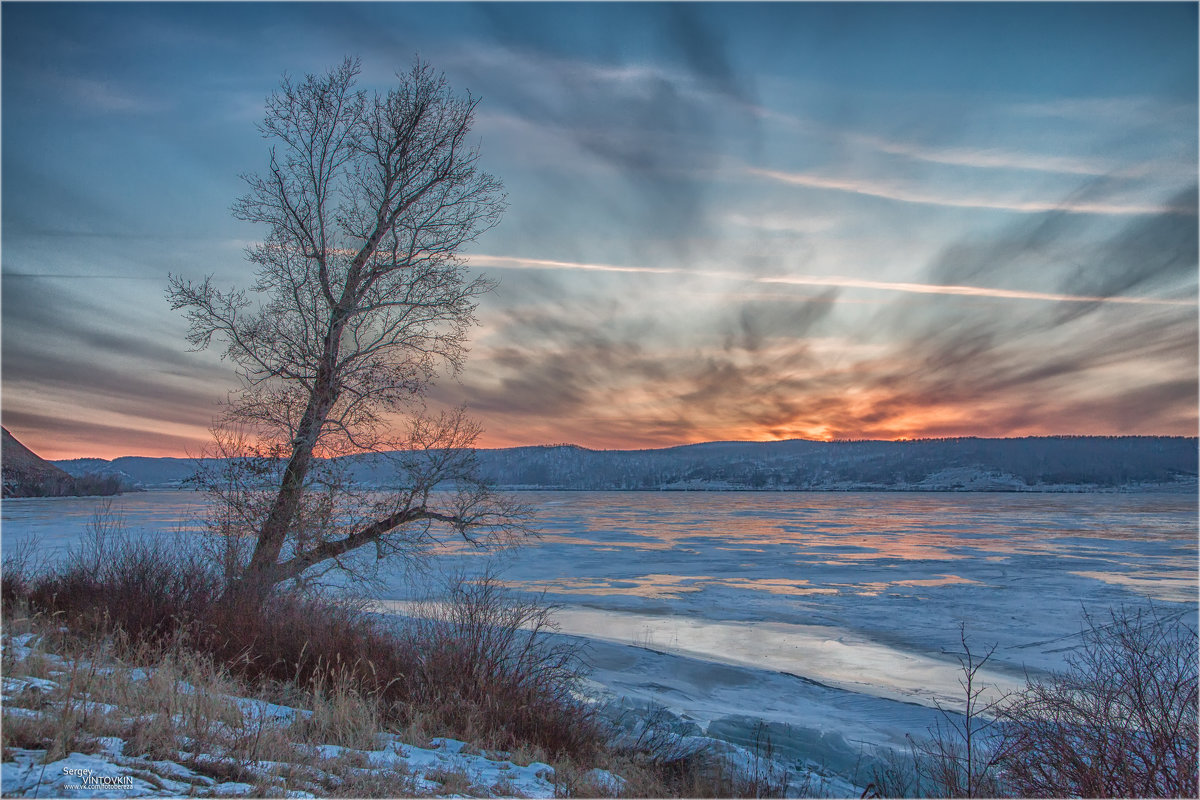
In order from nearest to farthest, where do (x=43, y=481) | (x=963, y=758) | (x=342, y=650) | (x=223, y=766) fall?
(x=223, y=766), (x=963, y=758), (x=342, y=650), (x=43, y=481)

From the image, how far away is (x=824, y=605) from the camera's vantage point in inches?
772

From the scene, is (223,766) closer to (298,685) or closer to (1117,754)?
(298,685)

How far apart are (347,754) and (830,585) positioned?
804 inches

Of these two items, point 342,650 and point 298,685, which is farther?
point 342,650

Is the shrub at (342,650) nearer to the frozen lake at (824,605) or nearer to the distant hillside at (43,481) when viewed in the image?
the frozen lake at (824,605)

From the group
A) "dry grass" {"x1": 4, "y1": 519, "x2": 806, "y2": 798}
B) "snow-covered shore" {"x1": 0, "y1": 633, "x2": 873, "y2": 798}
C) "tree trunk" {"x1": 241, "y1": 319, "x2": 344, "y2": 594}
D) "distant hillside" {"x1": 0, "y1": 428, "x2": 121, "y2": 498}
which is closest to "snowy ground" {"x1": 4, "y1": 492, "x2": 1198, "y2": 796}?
"snow-covered shore" {"x1": 0, "y1": 633, "x2": 873, "y2": 798}

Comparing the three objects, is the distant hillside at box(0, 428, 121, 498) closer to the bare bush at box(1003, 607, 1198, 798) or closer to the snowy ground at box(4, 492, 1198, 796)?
the snowy ground at box(4, 492, 1198, 796)

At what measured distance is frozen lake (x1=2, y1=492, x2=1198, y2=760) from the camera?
39.0 feet

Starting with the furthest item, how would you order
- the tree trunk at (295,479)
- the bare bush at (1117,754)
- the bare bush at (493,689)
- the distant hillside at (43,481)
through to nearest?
the distant hillside at (43,481) < the tree trunk at (295,479) < the bare bush at (493,689) < the bare bush at (1117,754)

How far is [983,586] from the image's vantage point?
72.6 feet

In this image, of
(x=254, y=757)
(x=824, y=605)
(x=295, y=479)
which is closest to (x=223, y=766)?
(x=254, y=757)

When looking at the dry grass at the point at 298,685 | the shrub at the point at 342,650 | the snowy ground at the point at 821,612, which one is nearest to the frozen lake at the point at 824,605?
the snowy ground at the point at 821,612

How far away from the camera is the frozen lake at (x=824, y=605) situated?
39.0ft

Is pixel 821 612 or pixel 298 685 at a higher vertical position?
pixel 298 685
